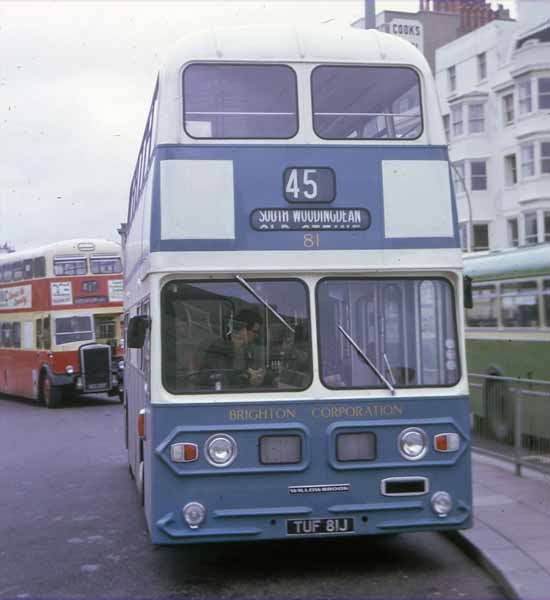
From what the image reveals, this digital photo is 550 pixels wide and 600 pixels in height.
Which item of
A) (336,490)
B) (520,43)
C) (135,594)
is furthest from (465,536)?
(520,43)

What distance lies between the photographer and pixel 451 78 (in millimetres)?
50562

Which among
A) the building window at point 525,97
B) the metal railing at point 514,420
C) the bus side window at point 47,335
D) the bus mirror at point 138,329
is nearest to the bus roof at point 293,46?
the bus mirror at point 138,329

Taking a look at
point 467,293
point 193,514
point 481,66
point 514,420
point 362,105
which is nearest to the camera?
point 193,514

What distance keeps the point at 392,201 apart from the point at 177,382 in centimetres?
209

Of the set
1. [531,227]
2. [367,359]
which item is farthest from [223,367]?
[531,227]

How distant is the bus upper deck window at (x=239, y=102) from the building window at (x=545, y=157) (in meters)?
36.4

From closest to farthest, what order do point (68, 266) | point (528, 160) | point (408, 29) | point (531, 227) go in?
point (68, 266) < point (531, 227) < point (528, 160) < point (408, 29)

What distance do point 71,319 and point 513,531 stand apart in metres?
19.6

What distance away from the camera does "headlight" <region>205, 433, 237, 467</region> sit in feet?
24.3

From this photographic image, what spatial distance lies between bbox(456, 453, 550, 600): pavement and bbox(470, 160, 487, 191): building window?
35891mm

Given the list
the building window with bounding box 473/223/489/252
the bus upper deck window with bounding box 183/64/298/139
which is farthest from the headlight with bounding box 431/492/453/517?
the building window with bounding box 473/223/489/252

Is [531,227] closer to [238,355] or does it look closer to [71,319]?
[71,319]

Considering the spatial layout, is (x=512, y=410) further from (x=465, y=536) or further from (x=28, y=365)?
(x=28, y=365)

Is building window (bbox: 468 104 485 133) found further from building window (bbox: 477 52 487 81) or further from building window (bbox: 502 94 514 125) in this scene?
building window (bbox: 477 52 487 81)
